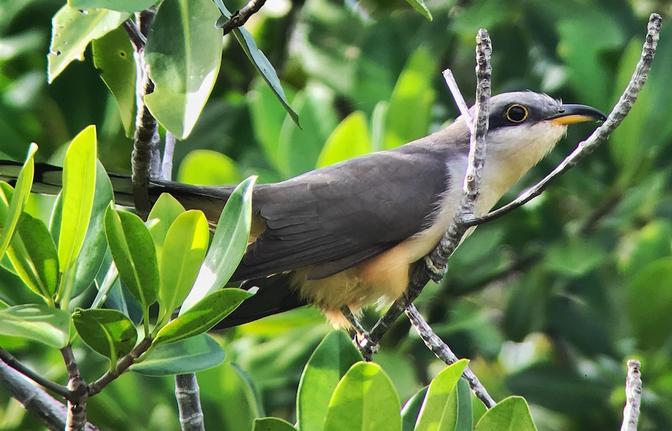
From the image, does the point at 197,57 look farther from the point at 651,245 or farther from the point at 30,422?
the point at 651,245

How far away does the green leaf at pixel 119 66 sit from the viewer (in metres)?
2.81

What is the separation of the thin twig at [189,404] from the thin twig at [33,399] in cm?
22

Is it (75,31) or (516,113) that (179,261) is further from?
(516,113)

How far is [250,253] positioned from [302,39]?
84.4 inches

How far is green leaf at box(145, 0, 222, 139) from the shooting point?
2.25 metres

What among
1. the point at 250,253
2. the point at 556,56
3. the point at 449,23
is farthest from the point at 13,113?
the point at 556,56

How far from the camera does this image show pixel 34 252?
235cm

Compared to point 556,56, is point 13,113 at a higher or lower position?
higher

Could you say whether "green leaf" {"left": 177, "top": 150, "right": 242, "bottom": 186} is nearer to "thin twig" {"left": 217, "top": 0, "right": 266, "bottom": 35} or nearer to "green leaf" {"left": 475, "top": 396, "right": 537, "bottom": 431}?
"thin twig" {"left": 217, "top": 0, "right": 266, "bottom": 35}

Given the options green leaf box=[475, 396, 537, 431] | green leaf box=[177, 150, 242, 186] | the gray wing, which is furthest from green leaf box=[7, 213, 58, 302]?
green leaf box=[177, 150, 242, 186]

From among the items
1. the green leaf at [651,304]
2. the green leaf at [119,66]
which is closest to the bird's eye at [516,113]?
the green leaf at [651,304]

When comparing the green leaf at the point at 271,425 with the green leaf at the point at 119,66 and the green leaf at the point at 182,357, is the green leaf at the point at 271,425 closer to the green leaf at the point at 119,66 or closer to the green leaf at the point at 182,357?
the green leaf at the point at 182,357

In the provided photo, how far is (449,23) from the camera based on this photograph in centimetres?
561

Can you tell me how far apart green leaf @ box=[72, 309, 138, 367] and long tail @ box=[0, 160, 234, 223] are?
915 millimetres
